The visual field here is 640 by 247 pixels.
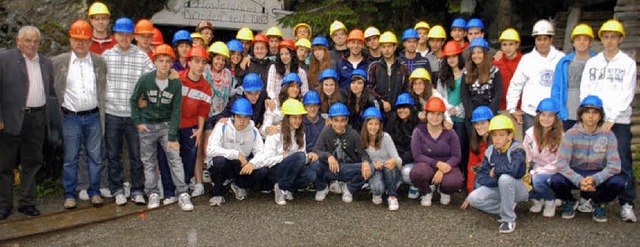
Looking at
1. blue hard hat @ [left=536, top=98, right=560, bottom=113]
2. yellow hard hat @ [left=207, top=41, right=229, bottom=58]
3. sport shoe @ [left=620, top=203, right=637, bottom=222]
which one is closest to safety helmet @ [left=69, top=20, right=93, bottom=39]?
yellow hard hat @ [left=207, top=41, right=229, bottom=58]

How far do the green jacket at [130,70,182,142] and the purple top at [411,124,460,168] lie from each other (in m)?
2.55

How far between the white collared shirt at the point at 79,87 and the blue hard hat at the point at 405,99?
326 cm

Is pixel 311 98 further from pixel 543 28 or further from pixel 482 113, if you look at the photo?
pixel 543 28

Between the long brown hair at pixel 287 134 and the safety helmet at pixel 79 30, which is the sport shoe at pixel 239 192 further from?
the safety helmet at pixel 79 30

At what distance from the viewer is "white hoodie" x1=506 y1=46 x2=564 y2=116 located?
6.55 metres

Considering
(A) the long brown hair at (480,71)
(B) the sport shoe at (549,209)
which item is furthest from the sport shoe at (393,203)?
(A) the long brown hair at (480,71)

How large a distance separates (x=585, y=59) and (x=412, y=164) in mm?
2143

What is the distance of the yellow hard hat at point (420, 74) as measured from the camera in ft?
21.9

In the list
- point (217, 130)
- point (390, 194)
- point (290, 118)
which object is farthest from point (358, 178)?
point (217, 130)

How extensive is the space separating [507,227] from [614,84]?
73.1 inches

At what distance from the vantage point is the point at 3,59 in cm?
559

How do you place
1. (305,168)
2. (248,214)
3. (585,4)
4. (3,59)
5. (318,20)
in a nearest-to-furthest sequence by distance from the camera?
(3,59) → (248,214) → (305,168) → (318,20) → (585,4)

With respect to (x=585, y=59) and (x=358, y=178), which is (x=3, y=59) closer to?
(x=358, y=178)

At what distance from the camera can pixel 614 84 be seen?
590cm
